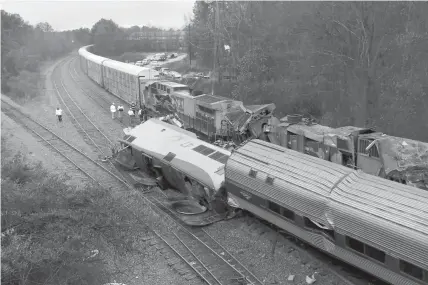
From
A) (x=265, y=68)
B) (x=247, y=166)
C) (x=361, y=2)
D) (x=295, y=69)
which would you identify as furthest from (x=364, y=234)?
(x=265, y=68)

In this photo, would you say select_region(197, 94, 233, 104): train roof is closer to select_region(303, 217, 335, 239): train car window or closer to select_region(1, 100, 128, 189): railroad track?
select_region(1, 100, 128, 189): railroad track

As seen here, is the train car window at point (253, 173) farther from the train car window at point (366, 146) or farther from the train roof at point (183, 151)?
the train car window at point (366, 146)

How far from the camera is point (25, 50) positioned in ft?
249

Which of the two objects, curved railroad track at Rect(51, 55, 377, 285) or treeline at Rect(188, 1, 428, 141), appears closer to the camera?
curved railroad track at Rect(51, 55, 377, 285)

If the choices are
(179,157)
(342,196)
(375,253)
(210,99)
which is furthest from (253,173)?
(210,99)

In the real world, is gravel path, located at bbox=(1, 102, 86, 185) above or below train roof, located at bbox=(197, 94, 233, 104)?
below

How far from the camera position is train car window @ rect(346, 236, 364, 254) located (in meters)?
10.8

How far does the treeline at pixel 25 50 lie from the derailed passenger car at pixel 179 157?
89.2ft

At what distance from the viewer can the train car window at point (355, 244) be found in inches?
424

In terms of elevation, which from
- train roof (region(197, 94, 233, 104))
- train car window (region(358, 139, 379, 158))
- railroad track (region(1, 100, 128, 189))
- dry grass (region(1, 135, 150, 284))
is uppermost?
train roof (region(197, 94, 233, 104))

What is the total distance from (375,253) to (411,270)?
3.10 feet

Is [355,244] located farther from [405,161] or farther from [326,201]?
[405,161]

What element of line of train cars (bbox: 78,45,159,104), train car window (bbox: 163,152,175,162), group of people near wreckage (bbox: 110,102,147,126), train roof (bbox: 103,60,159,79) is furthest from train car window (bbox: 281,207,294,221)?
train roof (bbox: 103,60,159,79)

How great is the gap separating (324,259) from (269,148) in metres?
4.39
